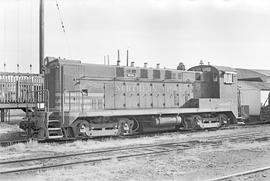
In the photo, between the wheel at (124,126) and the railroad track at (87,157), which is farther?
the wheel at (124,126)

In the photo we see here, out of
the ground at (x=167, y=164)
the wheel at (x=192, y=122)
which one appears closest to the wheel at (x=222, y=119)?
the wheel at (x=192, y=122)

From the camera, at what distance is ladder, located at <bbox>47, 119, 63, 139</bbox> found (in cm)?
1277

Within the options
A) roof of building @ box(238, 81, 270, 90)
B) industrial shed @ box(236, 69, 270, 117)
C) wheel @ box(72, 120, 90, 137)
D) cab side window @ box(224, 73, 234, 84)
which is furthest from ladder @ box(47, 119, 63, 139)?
roof of building @ box(238, 81, 270, 90)

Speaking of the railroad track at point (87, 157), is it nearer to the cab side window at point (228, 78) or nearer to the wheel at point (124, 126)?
the wheel at point (124, 126)

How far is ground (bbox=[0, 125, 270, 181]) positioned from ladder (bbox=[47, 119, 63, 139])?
0.46m

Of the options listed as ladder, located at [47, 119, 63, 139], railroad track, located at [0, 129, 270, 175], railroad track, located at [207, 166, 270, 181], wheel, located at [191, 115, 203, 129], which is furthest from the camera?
wheel, located at [191, 115, 203, 129]

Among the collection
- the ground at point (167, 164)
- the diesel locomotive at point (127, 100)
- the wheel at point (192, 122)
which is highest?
the diesel locomotive at point (127, 100)

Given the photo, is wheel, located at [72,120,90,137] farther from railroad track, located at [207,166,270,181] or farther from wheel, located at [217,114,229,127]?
wheel, located at [217,114,229,127]

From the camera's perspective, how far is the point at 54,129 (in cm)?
1284

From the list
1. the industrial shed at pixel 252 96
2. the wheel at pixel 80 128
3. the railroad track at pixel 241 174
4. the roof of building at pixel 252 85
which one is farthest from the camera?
the roof of building at pixel 252 85

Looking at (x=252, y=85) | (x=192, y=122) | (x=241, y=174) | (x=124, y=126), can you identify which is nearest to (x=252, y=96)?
(x=252, y=85)

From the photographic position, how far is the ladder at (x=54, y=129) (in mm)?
12766

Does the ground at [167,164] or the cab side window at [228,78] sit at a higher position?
the cab side window at [228,78]

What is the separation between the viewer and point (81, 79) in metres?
14.4
